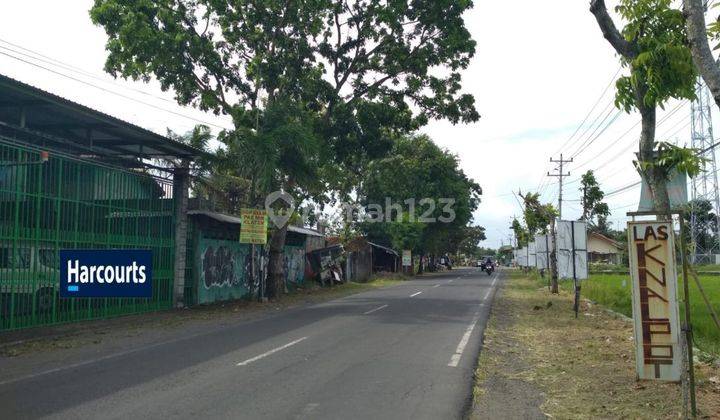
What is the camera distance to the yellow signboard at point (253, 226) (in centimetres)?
2175

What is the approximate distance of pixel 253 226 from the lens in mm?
22000

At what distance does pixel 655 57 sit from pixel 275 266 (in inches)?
803

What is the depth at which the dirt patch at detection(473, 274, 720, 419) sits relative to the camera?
713 centimetres

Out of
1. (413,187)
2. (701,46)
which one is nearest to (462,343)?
(701,46)

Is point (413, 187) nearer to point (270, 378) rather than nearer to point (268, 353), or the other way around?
point (268, 353)

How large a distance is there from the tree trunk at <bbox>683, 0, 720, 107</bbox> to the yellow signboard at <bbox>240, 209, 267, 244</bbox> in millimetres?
17264

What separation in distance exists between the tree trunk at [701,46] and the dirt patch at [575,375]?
350cm

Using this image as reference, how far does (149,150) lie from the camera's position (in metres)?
20.3

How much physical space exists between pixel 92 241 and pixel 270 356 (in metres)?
8.02

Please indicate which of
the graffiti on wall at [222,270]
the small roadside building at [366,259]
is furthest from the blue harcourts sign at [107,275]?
the small roadside building at [366,259]

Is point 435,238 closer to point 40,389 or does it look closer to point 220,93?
point 220,93

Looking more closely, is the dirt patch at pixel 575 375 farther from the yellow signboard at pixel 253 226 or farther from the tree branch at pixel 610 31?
the yellow signboard at pixel 253 226

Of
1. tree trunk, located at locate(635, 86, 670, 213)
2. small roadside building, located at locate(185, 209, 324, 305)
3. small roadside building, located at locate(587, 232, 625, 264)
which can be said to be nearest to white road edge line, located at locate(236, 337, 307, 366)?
tree trunk, located at locate(635, 86, 670, 213)

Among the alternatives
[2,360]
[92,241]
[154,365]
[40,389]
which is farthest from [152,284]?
[40,389]
